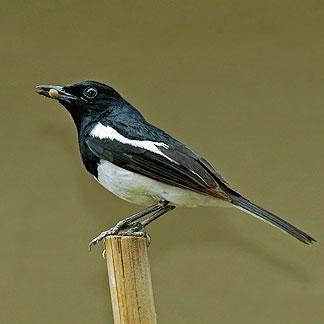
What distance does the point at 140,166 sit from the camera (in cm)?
175

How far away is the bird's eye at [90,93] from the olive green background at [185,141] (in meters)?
0.69

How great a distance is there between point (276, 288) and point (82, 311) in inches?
21.6

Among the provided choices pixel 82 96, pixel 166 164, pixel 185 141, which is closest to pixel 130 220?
pixel 166 164

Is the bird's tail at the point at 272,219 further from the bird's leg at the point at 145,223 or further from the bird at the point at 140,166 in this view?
the bird's leg at the point at 145,223

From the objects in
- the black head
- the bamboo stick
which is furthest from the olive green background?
the bamboo stick

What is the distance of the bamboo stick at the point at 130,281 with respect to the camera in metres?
1.66

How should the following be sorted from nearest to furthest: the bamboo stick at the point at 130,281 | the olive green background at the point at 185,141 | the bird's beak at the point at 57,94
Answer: the bamboo stick at the point at 130,281 → the bird's beak at the point at 57,94 → the olive green background at the point at 185,141

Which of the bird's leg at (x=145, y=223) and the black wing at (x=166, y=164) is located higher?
the black wing at (x=166, y=164)

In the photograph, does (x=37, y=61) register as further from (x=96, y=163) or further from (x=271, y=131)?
(x=96, y=163)

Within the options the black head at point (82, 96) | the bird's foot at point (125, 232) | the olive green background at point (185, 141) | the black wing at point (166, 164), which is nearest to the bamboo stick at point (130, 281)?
the bird's foot at point (125, 232)

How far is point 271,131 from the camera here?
8.21 feet

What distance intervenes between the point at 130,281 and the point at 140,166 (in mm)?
230

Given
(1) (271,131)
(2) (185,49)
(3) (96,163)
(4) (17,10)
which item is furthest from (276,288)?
(4) (17,10)

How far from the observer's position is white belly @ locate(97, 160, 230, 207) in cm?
175
